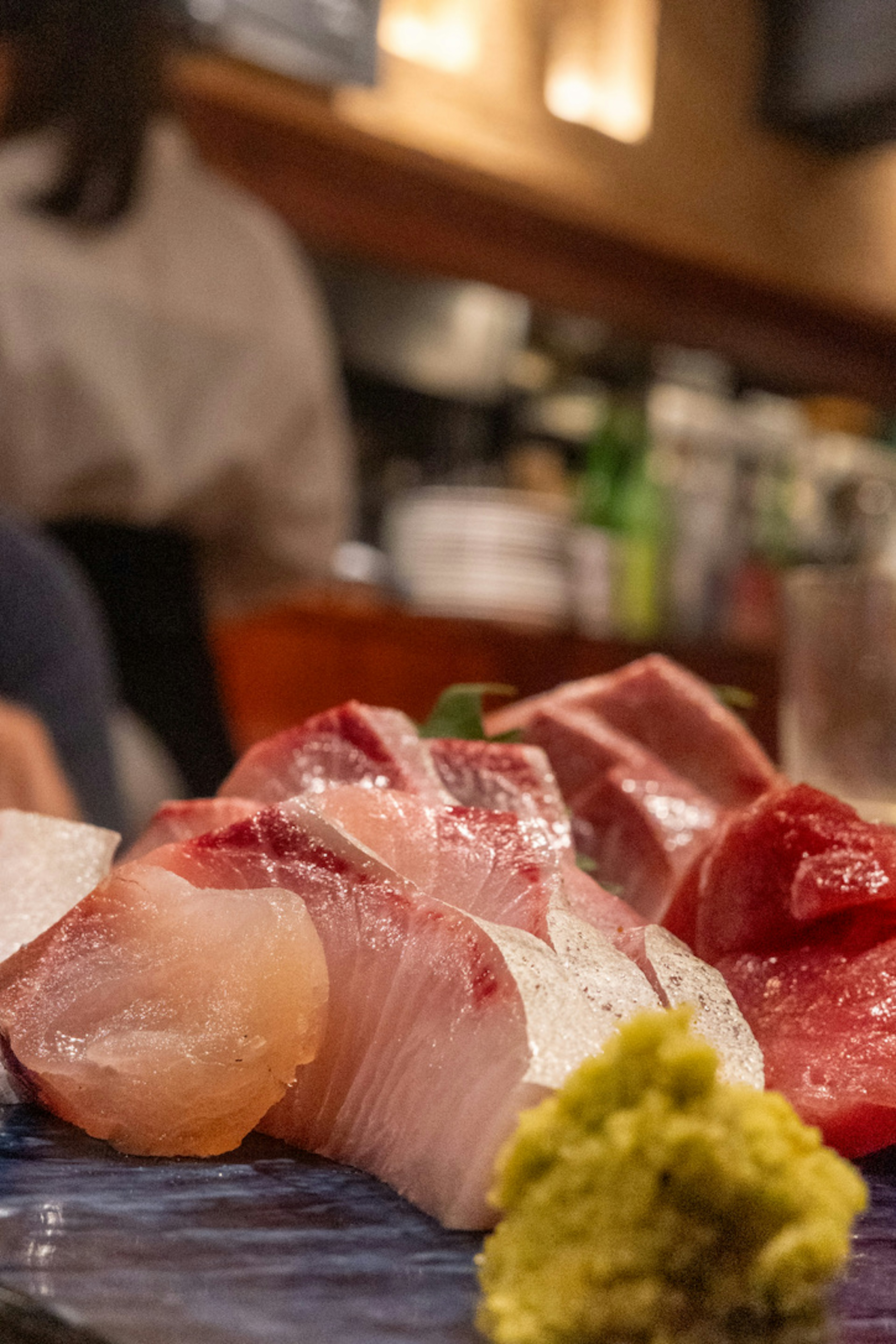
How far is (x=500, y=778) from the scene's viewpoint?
605 millimetres

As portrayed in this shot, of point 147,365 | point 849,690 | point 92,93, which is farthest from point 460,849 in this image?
point 92,93

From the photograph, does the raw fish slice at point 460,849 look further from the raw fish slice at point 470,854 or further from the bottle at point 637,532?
the bottle at point 637,532

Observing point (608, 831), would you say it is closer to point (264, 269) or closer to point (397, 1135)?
point (397, 1135)

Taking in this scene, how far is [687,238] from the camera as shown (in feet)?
11.1

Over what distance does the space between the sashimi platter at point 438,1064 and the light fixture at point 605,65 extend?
287 cm

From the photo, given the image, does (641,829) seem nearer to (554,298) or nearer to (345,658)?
(345,658)

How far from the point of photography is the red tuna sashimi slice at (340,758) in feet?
2.00

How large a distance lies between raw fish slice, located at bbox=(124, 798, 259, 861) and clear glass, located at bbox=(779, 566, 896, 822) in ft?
1.72

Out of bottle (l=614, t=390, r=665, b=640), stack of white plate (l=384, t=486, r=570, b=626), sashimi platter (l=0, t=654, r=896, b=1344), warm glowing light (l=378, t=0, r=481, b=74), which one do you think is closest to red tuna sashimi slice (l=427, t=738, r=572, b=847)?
sashimi platter (l=0, t=654, r=896, b=1344)

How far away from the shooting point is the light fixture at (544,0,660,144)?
3152mm

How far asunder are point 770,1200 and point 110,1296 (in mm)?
163

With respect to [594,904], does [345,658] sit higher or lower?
lower

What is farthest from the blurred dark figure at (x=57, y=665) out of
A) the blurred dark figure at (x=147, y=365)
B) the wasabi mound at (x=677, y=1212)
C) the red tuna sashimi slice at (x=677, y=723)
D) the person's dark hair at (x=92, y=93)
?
the wasabi mound at (x=677, y=1212)

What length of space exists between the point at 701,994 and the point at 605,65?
3189 millimetres
